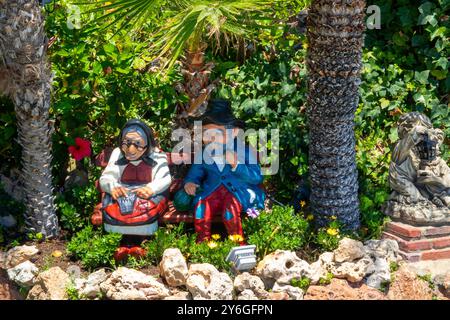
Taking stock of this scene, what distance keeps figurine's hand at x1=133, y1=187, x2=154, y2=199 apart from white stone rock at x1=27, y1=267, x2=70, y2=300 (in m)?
0.89

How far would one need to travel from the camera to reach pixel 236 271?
5.90m

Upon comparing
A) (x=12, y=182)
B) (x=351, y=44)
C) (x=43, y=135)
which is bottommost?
(x=12, y=182)


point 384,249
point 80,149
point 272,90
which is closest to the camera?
point 384,249

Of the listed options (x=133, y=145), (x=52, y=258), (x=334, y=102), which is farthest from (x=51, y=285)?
(x=334, y=102)

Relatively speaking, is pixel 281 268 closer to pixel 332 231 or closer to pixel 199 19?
pixel 332 231

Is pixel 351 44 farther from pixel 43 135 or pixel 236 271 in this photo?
pixel 43 135

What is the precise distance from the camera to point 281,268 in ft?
18.9

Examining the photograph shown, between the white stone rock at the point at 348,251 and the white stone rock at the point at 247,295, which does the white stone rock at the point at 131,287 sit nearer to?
the white stone rock at the point at 247,295

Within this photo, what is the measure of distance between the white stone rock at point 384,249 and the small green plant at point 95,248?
2055 mm

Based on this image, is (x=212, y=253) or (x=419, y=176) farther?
(x=419, y=176)

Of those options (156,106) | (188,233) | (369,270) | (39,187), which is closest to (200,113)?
(156,106)

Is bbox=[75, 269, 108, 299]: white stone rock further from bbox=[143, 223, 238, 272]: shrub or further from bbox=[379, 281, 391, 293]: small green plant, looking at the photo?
bbox=[379, 281, 391, 293]: small green plant

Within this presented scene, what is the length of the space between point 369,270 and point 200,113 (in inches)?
83.6

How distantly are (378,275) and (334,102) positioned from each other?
1.43 m
